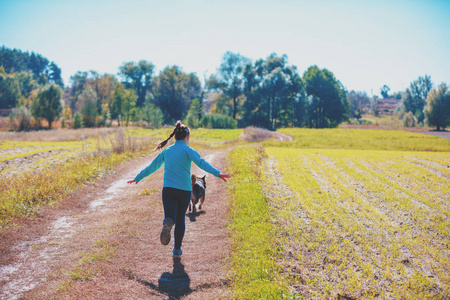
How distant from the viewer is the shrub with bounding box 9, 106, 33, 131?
45.3m

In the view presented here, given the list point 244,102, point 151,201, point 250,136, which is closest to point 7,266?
point 151,201

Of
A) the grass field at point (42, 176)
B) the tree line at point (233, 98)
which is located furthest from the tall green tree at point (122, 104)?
the grass field at point (42, 176)

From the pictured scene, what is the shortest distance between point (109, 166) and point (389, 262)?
13462 millimetres

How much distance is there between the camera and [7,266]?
5316 millimetres

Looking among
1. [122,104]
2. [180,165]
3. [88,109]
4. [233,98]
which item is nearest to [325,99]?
[233,98]

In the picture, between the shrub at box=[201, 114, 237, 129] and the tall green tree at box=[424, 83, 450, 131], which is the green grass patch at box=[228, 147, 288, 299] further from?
the tall green tree at box=[424, 83, 450, 131]

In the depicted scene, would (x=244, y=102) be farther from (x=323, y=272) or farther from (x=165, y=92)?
(x=323, y=272)

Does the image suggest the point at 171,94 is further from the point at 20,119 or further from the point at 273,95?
the point at 20,119

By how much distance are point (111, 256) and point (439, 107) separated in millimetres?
76327

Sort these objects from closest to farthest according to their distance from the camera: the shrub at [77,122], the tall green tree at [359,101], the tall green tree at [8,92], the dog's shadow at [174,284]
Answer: the dog's shadow at [174,284]
the shrub at [77,122]
the tall green tree at [8,92]
the tall green tree at [359,101]

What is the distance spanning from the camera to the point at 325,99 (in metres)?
82.0

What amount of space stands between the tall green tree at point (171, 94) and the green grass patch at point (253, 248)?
223 ft

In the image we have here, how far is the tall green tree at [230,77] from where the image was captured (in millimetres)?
79000

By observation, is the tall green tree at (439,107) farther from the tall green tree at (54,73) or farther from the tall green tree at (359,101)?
the tall green tree at (54,73)
